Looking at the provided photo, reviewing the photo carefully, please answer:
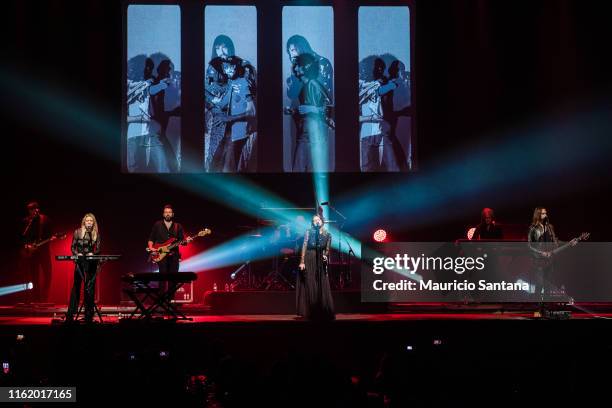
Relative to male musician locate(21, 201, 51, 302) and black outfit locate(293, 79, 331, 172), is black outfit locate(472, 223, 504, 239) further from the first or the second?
male musician locate(21, 201, 51, 302)

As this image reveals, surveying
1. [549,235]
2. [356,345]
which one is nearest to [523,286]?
[549,235]

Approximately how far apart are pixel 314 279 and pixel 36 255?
17.2 ft

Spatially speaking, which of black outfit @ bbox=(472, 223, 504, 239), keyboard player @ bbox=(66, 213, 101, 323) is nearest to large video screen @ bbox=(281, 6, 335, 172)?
black outfit @ bbox=(472, 223, 504, 239)

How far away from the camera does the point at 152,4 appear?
45.6ft

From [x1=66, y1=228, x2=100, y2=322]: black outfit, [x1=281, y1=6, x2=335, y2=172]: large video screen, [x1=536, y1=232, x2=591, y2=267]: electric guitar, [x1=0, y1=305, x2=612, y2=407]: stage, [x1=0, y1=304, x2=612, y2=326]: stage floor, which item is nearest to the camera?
[x1=0, y1=305, x2=612, y2=407]: stage

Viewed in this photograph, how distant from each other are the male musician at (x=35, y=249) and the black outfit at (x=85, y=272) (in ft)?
9.01

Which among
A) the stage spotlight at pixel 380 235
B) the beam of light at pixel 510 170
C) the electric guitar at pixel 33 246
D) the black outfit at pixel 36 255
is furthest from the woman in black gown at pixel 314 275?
the black outfit at pixel 36 255

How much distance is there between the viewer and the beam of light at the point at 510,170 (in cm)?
1452

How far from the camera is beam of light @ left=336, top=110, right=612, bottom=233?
14523 millimetres

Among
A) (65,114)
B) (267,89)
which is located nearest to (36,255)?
(65,114)

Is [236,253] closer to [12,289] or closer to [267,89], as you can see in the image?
[267,89]

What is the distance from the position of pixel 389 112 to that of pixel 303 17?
2421mm

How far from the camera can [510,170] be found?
14578 mm

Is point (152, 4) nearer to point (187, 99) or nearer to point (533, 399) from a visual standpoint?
point (187, 99)
